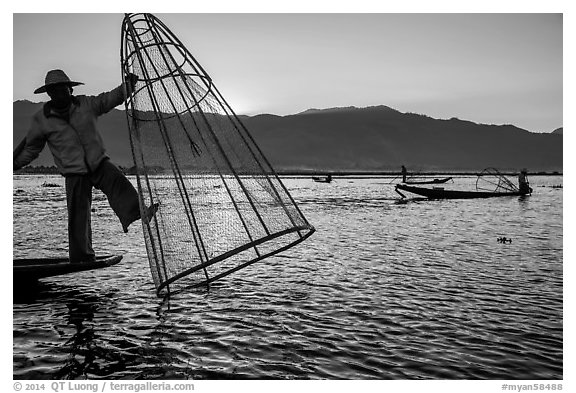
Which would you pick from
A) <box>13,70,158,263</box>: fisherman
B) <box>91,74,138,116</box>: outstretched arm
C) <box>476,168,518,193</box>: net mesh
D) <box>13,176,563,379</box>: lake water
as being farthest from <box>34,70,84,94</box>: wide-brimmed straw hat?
<box>476,168,518,193</box>: net mesh

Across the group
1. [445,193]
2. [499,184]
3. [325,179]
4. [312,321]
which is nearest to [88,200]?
[312,321]

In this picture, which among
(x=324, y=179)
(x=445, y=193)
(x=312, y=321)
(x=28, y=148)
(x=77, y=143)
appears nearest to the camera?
(x=28, y=148)

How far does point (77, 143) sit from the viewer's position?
25.3 ft

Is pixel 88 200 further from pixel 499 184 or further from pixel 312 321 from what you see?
pixel 499 184

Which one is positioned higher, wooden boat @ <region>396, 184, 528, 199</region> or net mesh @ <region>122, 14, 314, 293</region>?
net mesh @ <region>122, 14, 314, 293</region>

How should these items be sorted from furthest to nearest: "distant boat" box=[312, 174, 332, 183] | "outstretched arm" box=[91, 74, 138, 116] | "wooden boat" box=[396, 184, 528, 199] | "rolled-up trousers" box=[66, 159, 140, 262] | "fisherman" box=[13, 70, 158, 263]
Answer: "distant boat" box=[312, 174, 332, 183], "wooden boat" box=[396, 184, 528, 199], "rolled-up trousers" box=[66, 159, 140, 262], "fisherman" box=[13, 70, 158, 263], "outstretched arm" box=[91, 74, 138, 116]

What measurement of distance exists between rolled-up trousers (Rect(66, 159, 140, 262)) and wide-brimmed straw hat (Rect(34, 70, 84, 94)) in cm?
134

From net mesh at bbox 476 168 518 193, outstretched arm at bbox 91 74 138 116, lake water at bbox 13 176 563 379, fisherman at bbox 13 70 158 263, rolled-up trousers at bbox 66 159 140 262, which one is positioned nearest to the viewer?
lake water at bbox 13 176 563 379

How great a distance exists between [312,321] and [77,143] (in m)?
4.65

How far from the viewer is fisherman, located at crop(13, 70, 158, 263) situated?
743 cm

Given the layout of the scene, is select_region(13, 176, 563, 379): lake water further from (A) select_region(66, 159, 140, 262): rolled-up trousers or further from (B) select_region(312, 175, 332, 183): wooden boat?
(B) select_region(312, 175, 332, 183): wooden boat

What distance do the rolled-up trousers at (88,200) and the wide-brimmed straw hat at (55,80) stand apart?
134cm
